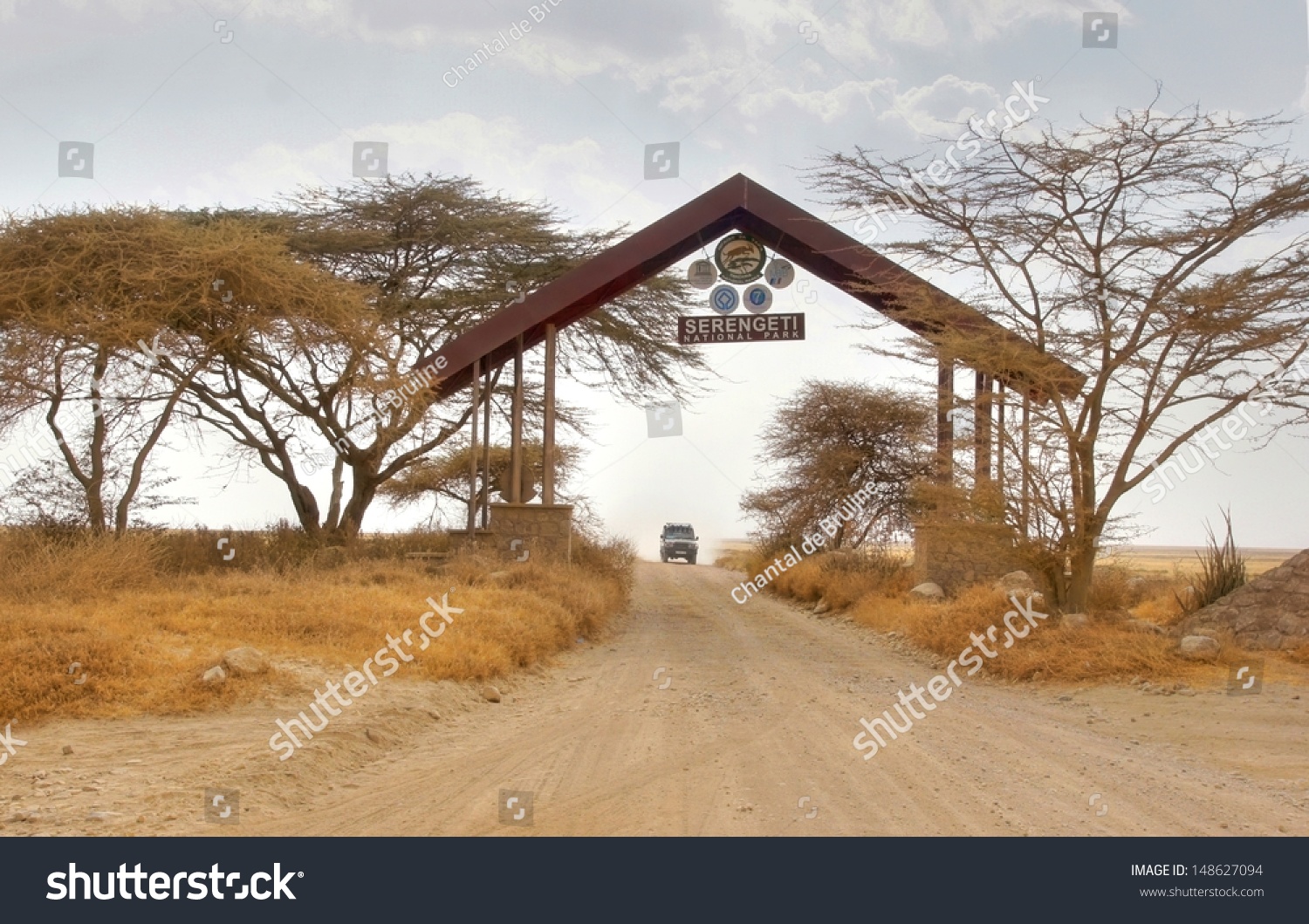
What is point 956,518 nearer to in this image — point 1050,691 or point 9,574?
point 1050,691

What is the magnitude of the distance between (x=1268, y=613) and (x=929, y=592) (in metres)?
5.51

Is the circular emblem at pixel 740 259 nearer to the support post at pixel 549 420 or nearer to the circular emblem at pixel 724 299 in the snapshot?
the circular emblem at pixel 724 299

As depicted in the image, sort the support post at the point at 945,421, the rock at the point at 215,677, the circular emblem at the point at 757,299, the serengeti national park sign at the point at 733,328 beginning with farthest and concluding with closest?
the circular emblem at the point at 757,299 → the serengeti national park sign at the point at 733,328 → the support post at the point at 945,421 → the rock at the point at 215,677

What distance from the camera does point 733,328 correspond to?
19.5 meters

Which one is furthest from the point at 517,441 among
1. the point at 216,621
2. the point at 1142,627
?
the point at 1142,627

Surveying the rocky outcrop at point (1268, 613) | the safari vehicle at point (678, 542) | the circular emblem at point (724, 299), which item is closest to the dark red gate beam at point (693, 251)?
the circular emblem at point (724, 299)

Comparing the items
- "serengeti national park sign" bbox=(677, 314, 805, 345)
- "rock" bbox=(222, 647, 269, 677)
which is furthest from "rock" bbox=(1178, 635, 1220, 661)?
"rock" bbox=(222, 647, 269, 677)

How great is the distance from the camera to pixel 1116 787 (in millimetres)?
6977

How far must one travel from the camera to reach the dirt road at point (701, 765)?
6117mm

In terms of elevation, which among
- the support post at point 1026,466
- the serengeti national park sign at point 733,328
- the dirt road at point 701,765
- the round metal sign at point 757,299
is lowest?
the dirt road at point 701,765

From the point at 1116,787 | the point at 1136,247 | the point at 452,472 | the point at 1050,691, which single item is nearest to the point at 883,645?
the point at 1050,691

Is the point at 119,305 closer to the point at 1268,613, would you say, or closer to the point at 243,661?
the point at 243,661

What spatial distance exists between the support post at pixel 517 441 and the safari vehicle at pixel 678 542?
25.0 meters

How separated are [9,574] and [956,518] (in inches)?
452
